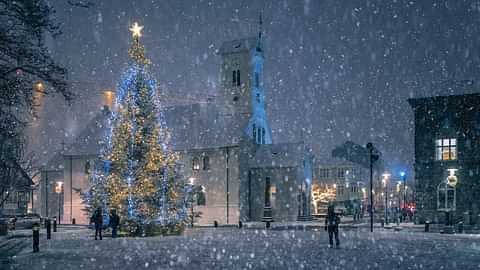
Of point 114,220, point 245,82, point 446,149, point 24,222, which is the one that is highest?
point 245,82

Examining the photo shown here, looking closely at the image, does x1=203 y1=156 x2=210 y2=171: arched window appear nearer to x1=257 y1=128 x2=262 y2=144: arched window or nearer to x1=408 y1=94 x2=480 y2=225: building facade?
x1=257 y1=128 x2=262 y2=144: arched window

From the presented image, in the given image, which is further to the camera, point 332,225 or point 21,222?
point 21,222

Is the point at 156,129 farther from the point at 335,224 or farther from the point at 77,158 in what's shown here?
the point at 77,158

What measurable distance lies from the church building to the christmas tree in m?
18.7

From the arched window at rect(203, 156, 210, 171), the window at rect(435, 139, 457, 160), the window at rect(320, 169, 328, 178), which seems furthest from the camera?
the window at rect(320, 169, 328, 178)

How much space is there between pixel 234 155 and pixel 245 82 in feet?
31.9

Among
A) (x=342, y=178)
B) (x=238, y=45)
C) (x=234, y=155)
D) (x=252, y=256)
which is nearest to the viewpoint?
(x=252, y=256)

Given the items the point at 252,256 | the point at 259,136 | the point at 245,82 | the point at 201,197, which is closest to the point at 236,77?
the point at 245,82

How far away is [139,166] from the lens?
34.9m

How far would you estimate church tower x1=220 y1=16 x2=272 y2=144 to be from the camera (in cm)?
6323

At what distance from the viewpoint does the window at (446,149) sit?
43688mm

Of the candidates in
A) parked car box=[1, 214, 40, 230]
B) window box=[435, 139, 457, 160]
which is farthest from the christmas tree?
window box=[435, 139, 457, 160]

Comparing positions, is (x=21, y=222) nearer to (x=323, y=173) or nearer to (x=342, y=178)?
(x=323, y=173)

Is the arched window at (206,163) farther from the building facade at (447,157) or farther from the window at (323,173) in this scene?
the window at (323,173)
